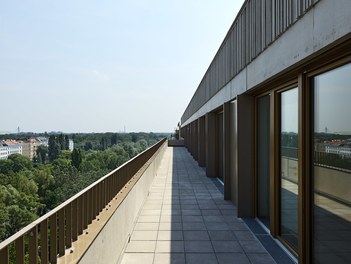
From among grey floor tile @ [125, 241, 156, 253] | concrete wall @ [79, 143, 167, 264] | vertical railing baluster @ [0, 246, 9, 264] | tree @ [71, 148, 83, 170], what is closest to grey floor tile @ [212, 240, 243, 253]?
grey floor tile @ [125, 241, 156, 253]

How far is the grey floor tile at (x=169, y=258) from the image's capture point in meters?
5.08

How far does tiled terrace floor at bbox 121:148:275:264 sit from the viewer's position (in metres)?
5.27

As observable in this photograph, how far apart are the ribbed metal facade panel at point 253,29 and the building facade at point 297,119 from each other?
0.02 m

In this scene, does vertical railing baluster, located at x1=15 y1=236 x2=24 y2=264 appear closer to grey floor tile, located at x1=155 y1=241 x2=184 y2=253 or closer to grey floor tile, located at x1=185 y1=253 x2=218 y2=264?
grey floor tile, located at x1=185 y1=253 x2=218 y2=264

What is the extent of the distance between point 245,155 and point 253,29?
2.76 m

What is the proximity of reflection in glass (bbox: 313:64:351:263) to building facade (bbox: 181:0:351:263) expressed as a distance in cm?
1

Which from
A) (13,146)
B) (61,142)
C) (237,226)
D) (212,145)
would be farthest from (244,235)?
(13,146)

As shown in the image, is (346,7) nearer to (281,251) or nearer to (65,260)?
(65,260)

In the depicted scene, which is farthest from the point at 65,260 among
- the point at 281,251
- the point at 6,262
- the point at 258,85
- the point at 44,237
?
the point at 258,85

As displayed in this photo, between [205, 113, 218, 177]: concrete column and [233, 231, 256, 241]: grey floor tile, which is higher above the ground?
[205, 113, 218, 177]: concrete column

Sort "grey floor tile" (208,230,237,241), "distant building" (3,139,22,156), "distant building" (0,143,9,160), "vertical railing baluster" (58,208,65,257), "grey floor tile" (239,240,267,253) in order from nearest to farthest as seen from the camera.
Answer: "vertical railing baluster" (58,208,65,257), "grey floor tile" (239,240,267,253), "grey floor tile" (208,230,237,241), "distant building" (0,143,9,160), "distant building" (3,139,22,156)

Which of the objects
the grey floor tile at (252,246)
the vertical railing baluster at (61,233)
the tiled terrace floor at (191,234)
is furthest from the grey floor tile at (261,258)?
the vertical railing baluster at (61,233)

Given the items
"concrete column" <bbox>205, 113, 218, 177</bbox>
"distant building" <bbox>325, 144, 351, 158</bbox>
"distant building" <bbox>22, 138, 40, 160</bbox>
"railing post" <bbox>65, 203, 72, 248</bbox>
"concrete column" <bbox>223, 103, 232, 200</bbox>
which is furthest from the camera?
"distant building" <bbox>22, 138, 40, 160</bbox>

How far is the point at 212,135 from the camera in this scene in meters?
13.7
